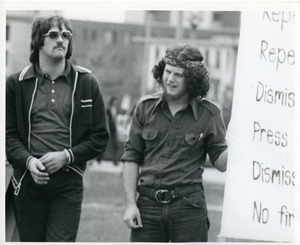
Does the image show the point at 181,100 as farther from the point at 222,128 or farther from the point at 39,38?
the point at 39,38

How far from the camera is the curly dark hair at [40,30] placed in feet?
12.3

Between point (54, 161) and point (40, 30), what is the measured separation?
63 cm

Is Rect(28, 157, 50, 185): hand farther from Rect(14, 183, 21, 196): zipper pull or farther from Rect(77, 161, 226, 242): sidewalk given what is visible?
Rect(77, 161, 226, 242): sidewalk

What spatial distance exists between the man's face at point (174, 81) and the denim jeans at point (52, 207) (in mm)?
592

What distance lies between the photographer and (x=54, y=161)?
3.67 m

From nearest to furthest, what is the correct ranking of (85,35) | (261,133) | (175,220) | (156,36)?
(175,220), (261,133), (85,35), (156,36)

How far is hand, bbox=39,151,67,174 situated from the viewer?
3.66 m

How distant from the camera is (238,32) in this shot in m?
4.02

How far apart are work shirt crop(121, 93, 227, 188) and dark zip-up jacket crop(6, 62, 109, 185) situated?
0.20 metres

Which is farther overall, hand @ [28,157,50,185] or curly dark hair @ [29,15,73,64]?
curly dark hair @ [29,15,73,64]

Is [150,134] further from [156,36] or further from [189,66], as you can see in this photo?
[156,36]

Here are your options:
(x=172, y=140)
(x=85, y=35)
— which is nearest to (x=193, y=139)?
(x=172, y=140)

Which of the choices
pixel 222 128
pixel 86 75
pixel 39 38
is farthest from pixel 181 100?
pixel 39 38

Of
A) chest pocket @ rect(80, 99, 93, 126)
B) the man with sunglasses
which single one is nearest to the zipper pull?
the man with sunglasses
